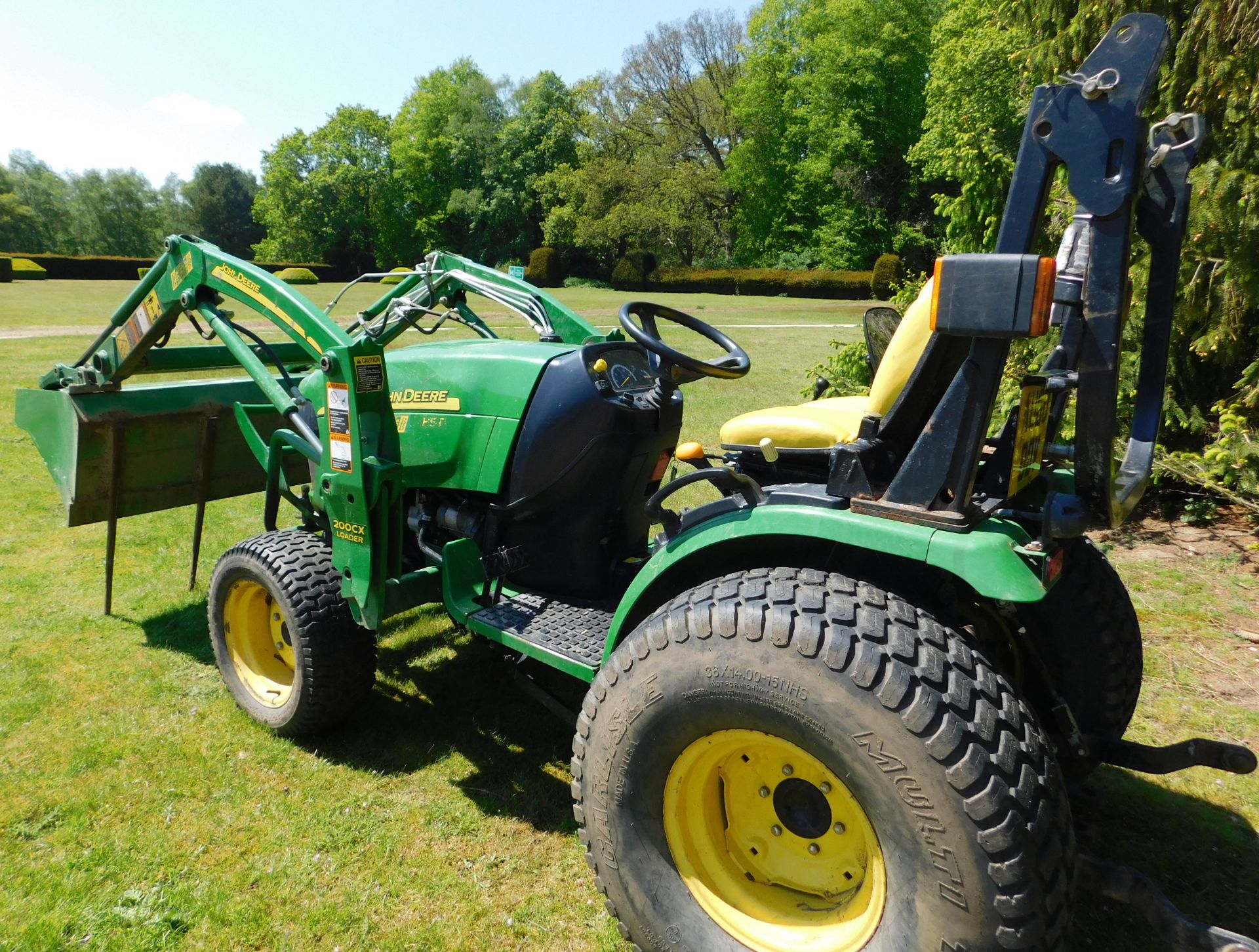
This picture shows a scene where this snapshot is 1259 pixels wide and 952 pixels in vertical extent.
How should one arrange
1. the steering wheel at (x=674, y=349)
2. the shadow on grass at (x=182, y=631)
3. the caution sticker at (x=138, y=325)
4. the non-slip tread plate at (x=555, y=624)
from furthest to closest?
the shadow on grass at (x=182, y=631)
the caution sticker at (x=138, y=325)
the non-slip tread plate at (x=555, y=624)
the steering wheel at (x=674, y=349)

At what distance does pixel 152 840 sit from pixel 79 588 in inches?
106

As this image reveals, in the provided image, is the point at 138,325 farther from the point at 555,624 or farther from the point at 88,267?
the point at 88,267

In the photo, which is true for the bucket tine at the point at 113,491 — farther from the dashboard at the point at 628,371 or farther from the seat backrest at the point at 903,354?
the seat backrest at the point at 903,354

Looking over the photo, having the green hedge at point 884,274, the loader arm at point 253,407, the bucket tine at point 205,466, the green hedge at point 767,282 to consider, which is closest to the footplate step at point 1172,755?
the loader arm at point 253,407

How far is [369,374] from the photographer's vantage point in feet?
9.62

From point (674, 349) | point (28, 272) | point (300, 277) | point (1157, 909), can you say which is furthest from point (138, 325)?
point (28, 272)

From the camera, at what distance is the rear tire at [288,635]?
3186mm

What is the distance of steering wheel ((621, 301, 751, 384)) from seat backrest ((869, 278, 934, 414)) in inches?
18.6

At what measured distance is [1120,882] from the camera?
2.00m

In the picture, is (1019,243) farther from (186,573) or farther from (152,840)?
(186,573)

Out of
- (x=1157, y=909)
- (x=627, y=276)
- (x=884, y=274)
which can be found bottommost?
(x=1157, y=909)

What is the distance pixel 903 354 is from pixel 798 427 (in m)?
0.48

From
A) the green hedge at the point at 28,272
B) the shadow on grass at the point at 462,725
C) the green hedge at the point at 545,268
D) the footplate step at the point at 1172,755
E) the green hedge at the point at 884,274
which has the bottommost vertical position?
the green hedge at the point at 28,272

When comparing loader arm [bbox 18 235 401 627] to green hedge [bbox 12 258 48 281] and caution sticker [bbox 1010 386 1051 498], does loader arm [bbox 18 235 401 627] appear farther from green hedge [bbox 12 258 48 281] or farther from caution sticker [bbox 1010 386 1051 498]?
green hedge [bbox 12 258 48 281]
